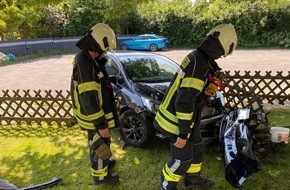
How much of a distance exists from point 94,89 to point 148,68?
2395 millimetres

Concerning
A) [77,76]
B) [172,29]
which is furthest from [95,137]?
[172,29]

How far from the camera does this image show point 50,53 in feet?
61.7

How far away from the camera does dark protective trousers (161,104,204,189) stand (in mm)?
2803

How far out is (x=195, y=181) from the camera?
11.0 ft

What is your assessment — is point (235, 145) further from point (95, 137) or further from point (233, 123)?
point (95, 137)

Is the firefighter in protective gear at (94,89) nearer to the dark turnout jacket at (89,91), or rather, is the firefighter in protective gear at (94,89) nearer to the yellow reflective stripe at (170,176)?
the dark turnout jacket at (89,91)

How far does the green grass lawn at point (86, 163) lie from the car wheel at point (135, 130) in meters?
0.15

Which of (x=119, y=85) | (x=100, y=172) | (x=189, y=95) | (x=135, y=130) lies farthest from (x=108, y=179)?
(x=119, y=85)

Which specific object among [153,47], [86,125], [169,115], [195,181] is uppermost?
[169,115]

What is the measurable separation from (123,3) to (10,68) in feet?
35.8

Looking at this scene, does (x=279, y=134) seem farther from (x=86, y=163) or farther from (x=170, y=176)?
(x=86, y=163)

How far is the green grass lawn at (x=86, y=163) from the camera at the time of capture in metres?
3.50

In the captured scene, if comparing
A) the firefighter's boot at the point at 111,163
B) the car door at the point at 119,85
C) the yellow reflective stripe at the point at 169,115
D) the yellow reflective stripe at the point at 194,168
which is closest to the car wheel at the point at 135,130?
the car door at the point at 119,85

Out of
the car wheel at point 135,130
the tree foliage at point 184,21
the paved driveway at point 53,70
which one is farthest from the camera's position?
the tree foliage at point 184,21
